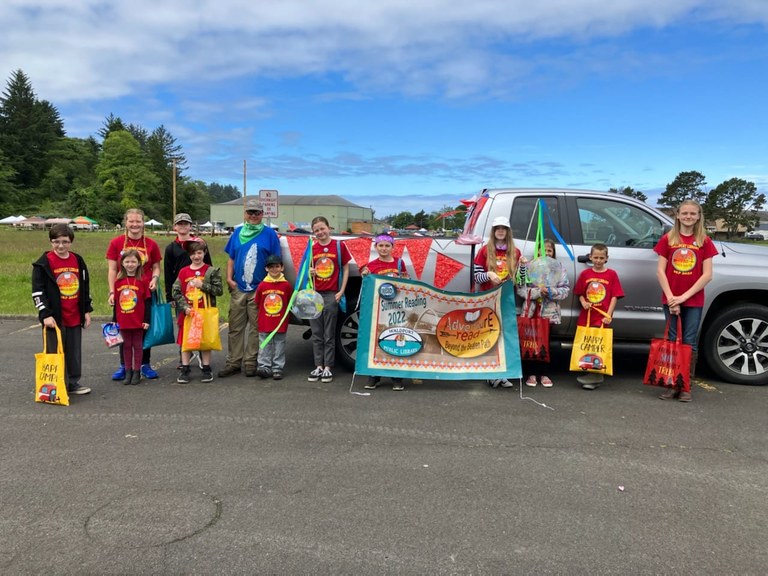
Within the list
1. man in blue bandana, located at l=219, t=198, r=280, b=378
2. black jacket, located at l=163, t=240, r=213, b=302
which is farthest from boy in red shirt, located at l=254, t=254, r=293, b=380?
A: black jacket, located at l=163, t=240, r=213, b=302

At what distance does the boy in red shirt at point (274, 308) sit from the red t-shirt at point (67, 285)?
1.68 m

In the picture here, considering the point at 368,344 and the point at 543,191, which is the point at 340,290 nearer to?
the point at 368,344

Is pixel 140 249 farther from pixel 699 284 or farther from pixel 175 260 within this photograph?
pixel 699 284

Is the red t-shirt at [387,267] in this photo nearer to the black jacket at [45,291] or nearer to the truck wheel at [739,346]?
the black jacket at [45,291]

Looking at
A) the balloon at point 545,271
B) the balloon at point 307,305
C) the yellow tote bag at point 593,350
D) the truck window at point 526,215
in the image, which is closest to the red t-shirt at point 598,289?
the yellow tote bag at point 593,350

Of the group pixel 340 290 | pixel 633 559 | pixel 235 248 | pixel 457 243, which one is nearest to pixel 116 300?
pixel 235 248

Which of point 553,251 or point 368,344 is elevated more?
point 553,251

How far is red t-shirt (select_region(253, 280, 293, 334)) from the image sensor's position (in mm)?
5828

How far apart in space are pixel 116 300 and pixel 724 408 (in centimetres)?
593

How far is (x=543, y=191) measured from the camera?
6.04 m

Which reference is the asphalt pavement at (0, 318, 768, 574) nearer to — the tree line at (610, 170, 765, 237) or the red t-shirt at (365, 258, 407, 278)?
the red t-shirt at (365, 258, 407, 278)

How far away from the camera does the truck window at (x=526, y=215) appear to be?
19.5 ft

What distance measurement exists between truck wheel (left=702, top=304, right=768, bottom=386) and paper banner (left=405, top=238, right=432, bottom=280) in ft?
9.90

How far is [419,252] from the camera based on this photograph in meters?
5.96
